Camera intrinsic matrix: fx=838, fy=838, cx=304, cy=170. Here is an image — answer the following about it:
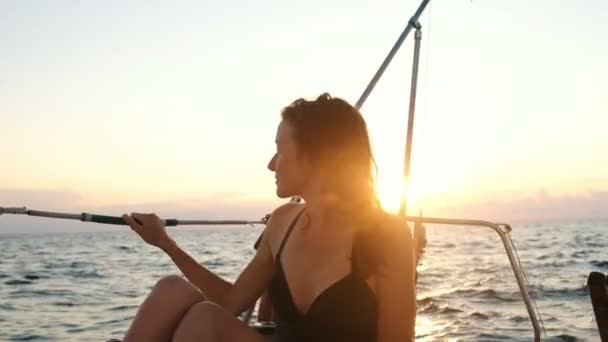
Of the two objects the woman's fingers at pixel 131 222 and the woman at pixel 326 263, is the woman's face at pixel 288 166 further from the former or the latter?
the woman's fingers at pixel 131 222

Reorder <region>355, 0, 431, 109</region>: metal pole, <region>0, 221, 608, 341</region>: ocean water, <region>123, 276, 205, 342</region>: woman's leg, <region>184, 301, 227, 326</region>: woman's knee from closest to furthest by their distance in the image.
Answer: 1. <region>184, 301, 227, 326</region>: woman's knee
2. <region>123, 276, 205, 342</region>: woman's leg
3. <region>355, 0, 431, 109</region>: metal pole
4. <region>0, 221, 608, 341</region>: ocean water

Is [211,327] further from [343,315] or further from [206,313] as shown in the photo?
[343,315]

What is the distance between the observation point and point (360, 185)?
2598mm

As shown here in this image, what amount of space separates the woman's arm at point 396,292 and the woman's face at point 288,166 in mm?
323

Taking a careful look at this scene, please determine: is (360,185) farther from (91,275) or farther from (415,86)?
(91,275)

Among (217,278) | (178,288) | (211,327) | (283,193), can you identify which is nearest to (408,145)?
(217,278)

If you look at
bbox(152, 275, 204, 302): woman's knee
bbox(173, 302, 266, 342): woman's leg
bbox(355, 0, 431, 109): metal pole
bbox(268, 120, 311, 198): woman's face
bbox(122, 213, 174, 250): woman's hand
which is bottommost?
bbox(173, 302, 266, 342): woman's leg

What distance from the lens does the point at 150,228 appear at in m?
2.99

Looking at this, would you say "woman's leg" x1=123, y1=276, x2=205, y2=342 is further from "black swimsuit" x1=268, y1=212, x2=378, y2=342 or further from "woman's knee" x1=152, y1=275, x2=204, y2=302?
"black swimsuit" x1=268, y1=212, x2=378, y2=342

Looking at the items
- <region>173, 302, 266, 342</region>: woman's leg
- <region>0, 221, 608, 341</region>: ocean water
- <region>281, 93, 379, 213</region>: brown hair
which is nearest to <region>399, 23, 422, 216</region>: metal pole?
<region>281, 93, 379, 213</region>: brown hair

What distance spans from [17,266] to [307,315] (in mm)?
22705

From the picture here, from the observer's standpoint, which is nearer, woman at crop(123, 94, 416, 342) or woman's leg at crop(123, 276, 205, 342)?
woman at crop(123, 94, 416, 342)

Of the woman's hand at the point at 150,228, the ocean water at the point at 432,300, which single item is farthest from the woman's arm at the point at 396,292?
the ocean water at the point at 432,300

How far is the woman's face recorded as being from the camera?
103 inches
